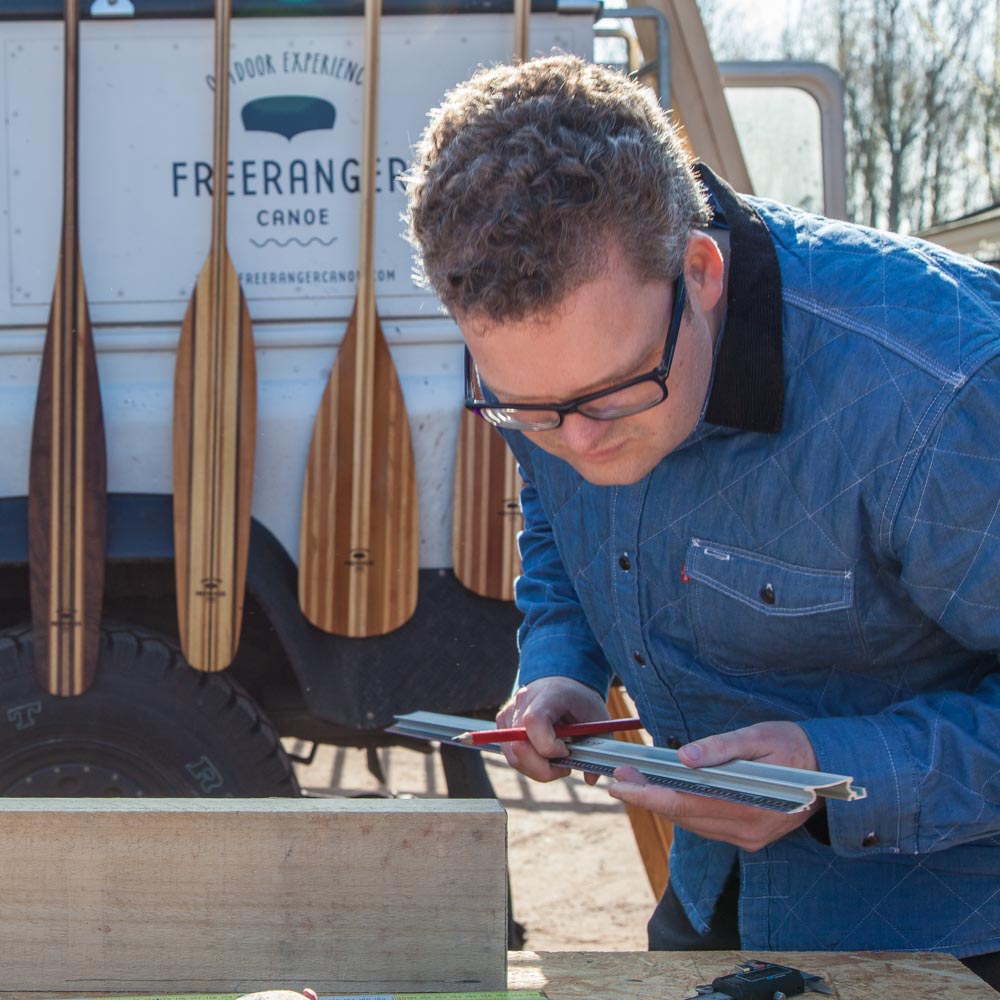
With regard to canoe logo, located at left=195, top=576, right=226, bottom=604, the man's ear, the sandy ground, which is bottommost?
the sandy ground

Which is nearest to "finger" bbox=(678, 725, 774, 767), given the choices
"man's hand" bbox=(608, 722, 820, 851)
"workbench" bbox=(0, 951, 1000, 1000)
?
"man's hand" bbox=(608, 722, 820, 851)

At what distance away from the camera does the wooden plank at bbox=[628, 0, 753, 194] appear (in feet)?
11.0

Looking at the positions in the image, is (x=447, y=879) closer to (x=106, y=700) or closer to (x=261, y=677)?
(x=106, y=700)

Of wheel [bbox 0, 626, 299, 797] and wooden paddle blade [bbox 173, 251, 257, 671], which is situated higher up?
wooden paddle blade [bbox 173, 251, 257, 671]

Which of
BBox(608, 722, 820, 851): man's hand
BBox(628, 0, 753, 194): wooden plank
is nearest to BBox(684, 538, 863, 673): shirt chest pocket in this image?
BBox(608, 722, 820, 851): man's hand

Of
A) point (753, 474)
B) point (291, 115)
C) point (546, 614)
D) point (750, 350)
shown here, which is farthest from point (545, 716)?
point (291, 115)

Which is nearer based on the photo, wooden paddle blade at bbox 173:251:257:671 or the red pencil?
the red pencil

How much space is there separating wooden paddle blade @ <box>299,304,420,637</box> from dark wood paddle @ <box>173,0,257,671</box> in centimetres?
17

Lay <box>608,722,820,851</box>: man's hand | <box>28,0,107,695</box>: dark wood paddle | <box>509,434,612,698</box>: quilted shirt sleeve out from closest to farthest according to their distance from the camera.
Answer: <box>608,722,820,851</box>: man's hand → <box>509,434,612,698</box>: quilted shirt sleeve → <box>28,0,107,695</box>: dark wood paddle

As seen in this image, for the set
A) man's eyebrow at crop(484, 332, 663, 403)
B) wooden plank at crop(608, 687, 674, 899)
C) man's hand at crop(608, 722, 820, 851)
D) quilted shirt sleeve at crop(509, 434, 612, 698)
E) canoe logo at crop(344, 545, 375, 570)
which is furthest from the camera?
wooden plank at crop(608, 687, 674, 899)

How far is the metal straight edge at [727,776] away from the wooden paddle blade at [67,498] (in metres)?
1.72

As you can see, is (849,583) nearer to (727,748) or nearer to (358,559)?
(727,748)

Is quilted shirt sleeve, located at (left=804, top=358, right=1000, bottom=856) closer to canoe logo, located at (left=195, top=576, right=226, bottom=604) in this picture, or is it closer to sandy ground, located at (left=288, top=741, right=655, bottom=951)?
canoe logo, located at (left=195, top=576, right=226, bottom=604)

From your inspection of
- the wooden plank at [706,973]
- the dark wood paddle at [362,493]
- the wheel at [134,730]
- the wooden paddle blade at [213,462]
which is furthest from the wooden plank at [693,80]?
the wooden plank at [706,973]
